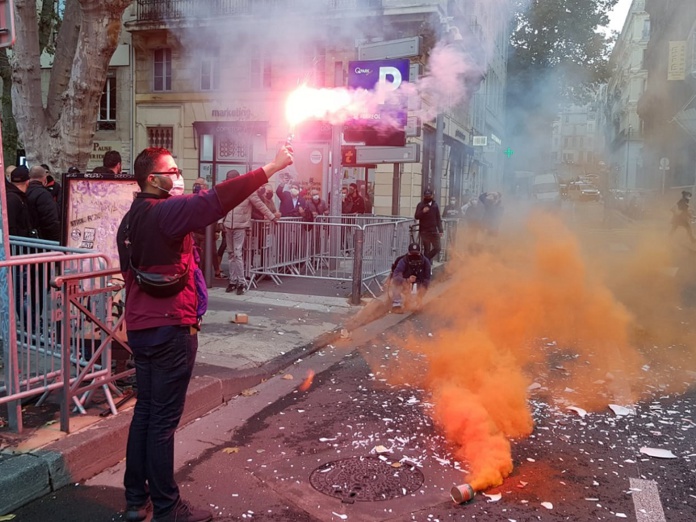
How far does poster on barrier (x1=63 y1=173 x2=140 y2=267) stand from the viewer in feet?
18.0

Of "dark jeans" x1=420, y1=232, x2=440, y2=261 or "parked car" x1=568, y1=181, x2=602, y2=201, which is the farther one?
"parked car" x1=568, y1=181, x2=602, y2=201

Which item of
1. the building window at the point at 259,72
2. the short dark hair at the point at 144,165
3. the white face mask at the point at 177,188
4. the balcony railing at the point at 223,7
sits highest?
Answer: the balcony railing at the point at 223,7

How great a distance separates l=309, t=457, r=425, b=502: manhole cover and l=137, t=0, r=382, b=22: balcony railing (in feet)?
35.6

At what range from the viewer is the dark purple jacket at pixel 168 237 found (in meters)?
3.02

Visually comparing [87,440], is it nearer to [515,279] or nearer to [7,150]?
[515,279]

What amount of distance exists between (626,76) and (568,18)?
1907 inches

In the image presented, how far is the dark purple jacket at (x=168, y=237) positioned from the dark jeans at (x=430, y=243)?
9.65 meters

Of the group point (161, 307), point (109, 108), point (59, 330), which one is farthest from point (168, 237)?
point (109, 108)

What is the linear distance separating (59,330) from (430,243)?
29.2ft

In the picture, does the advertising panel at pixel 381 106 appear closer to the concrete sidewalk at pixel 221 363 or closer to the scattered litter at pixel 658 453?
the concrete sidewalk at pixel 221 363

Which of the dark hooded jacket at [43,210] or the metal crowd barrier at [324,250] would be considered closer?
the dark hooded jacket at [43,210]

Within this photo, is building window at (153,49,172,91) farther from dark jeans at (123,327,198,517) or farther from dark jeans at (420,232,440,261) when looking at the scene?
dark jeans at (123,327,198,517)

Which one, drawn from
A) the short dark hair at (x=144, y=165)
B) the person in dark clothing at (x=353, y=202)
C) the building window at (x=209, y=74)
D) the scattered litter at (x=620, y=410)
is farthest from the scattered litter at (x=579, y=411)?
the building window at (x=209, y=74)

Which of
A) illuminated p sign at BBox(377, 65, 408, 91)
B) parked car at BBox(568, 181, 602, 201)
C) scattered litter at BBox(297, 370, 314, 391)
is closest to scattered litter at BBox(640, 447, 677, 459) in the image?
scattered litter at BBox(297, 370, 314, 391)
